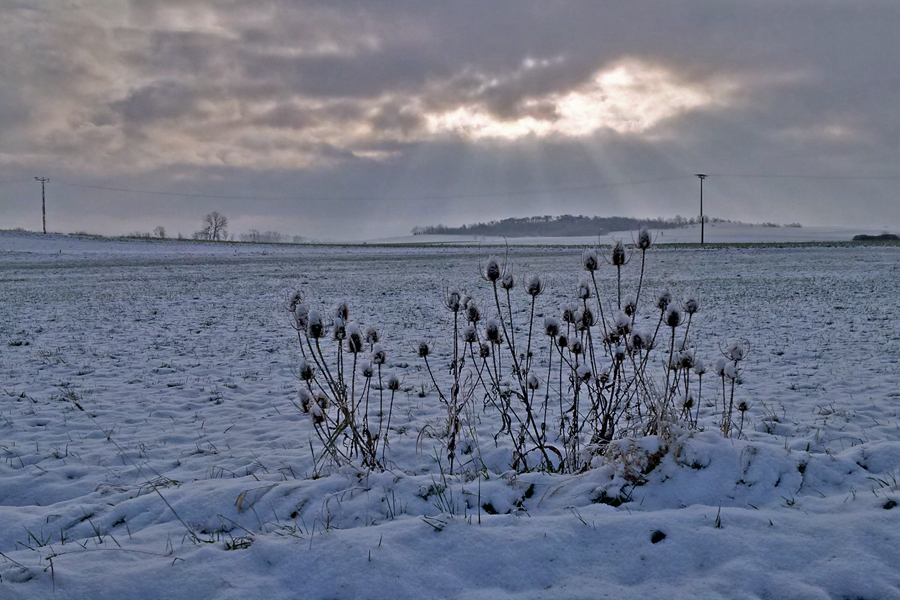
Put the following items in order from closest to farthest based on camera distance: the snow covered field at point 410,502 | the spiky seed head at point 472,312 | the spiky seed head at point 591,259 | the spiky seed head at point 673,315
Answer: the snow covered field at point 410,502 < the spiky seed head at point 673,315 < the spiky seed head at point 591,259 < the spiky seed head at point 472,312

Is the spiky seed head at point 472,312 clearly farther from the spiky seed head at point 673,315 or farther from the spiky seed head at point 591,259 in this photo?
the spiky seed head at point 673,315

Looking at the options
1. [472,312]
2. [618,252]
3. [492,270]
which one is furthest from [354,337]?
[618,252]

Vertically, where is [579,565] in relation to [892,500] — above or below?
below

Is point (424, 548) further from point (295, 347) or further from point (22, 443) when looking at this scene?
point (295, 347)

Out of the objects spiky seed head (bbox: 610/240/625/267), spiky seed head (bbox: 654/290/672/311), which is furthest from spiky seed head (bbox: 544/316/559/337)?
spiky seed head (bbox: 654/290/672/311)

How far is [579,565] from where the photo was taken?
2465 mm

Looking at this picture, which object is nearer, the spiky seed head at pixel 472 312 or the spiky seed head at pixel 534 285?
the spiky seed head at pixel 534 285

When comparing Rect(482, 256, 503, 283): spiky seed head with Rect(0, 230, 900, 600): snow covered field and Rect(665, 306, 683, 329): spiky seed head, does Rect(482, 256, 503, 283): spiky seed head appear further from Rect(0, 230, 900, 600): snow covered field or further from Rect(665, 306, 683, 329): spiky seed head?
Rect(0, 230, 900, 600): snow covered field

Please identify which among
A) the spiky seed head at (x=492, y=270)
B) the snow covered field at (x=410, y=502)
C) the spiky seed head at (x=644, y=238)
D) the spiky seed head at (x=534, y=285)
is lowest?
the snow covered field at (x=410, y=502)

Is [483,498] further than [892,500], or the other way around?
[483,498]

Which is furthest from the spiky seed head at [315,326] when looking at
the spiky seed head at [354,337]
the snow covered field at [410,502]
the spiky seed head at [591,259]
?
the spiky seed head at [591,259]

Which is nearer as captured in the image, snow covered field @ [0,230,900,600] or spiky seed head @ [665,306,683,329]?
snow covered field @ [0,230,900,600]

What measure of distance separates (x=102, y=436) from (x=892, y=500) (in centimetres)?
609

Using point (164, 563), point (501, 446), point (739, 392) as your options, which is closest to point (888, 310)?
point (739, 392)
